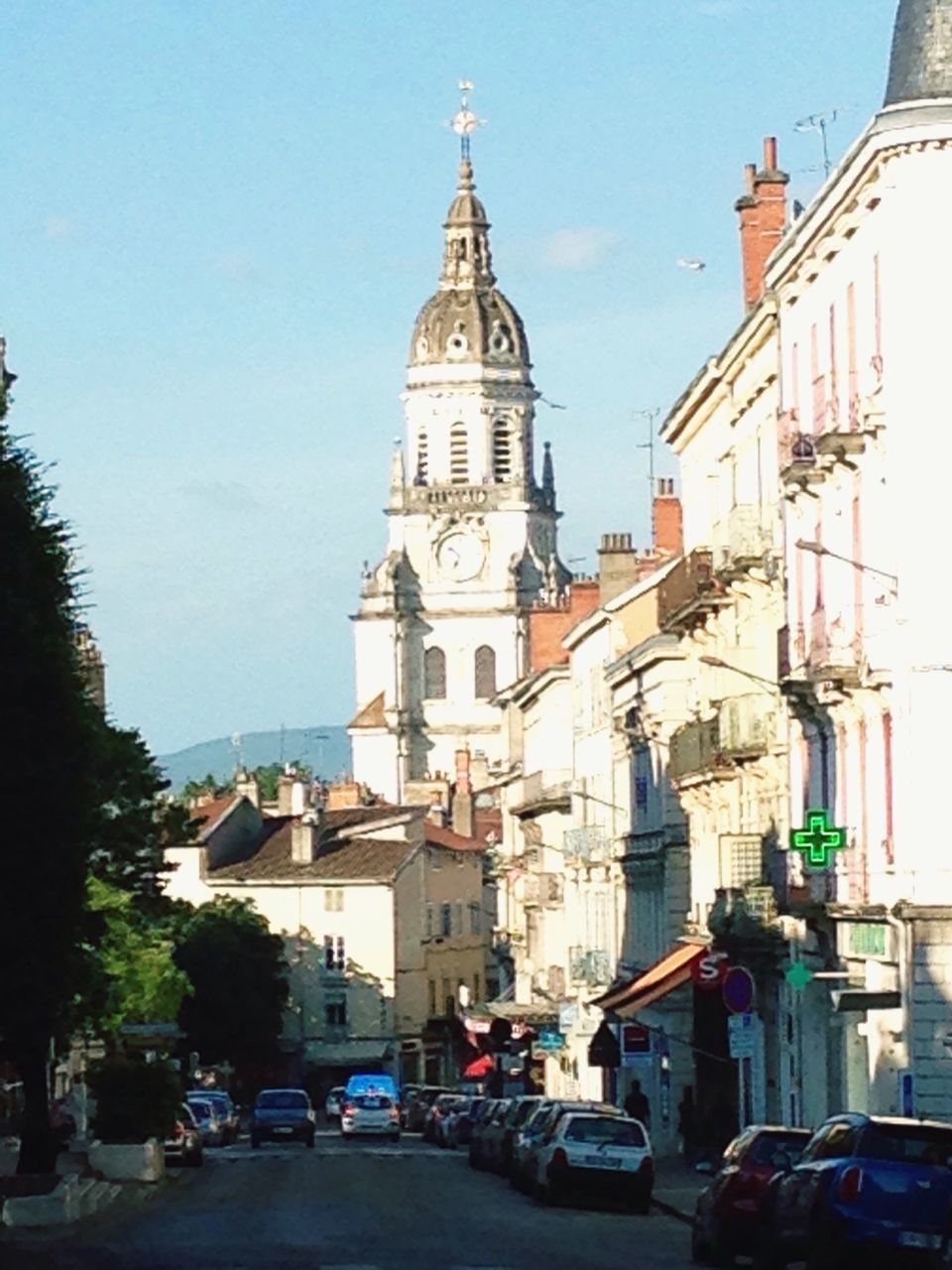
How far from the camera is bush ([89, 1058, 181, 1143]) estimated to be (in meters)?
56.9

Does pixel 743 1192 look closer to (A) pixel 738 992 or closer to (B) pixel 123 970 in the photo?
(A) pixel 738 992

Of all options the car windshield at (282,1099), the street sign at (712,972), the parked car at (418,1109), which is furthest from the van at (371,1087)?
the street sign at (712,972)

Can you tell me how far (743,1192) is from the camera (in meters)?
35.6

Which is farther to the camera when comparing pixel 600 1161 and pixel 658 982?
pixel 658 982

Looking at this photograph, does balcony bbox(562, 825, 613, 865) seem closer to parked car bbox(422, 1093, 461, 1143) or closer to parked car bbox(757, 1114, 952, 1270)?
parked car bbox(422, 1093, 461, 1143)

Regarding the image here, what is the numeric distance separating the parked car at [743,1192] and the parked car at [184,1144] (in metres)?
27.8

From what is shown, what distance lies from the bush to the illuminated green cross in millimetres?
13660

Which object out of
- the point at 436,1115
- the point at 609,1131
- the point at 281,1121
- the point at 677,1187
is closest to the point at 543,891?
the point at 436,1115

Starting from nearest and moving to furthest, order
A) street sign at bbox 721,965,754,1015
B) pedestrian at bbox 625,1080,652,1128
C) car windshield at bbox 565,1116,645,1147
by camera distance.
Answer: street sign at bbox 721,965,754,1015
car windshield at bbox 565,1116,645,1147
pedestrian at bbox 625,1080,652,1128

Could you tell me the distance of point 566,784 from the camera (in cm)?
10075

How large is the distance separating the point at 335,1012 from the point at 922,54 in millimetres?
101009

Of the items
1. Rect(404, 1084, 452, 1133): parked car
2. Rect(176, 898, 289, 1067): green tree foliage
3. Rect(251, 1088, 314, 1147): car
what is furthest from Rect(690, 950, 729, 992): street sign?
Rect(176, 898, 289, 1067): green tree foliage

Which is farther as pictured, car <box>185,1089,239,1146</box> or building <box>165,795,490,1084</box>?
building <box>165,795,490,1084</box>

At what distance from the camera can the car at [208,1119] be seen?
80.1 m
